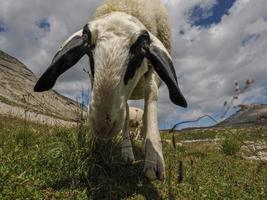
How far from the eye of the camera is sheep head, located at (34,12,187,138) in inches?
233

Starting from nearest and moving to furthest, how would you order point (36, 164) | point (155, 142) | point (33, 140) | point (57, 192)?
point (57, 192)
point (36, 164)
point (155, 142)
point (33, 140)

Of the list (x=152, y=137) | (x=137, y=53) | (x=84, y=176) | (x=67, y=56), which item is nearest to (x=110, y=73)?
(x=137, y=53)

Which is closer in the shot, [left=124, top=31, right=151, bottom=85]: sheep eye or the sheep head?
the sheep head

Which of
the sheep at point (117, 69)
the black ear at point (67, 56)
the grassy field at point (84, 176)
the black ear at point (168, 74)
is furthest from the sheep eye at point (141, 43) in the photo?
the grassy field at point (84, 176)

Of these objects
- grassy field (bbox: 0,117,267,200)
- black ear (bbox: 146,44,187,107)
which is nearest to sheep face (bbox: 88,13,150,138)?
black ear (bbox: 146,44,187,107)

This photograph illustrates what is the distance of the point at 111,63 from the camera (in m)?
6.09

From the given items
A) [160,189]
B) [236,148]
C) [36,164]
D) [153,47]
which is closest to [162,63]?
[153,47]

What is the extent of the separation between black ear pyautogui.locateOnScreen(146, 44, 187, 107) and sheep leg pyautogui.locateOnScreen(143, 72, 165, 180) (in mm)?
1195

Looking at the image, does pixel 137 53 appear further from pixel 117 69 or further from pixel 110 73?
pixel 110 73

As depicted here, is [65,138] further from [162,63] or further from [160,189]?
[162,63]

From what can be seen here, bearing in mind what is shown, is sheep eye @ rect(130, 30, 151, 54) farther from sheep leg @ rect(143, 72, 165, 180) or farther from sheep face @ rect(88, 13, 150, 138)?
sheep leg @ rect(143, 72, 165, 180)

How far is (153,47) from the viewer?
279 inches

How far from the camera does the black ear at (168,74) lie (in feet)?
22.1

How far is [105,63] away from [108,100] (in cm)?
57
